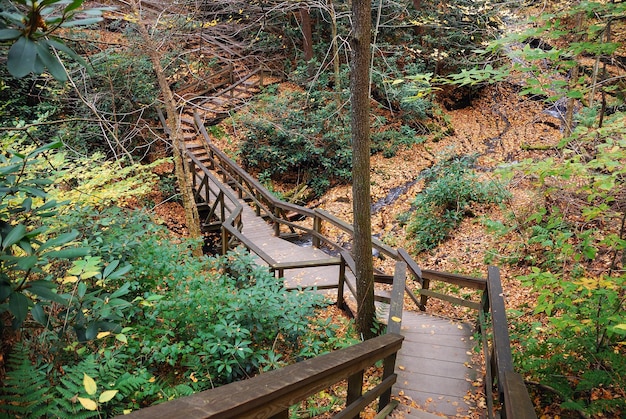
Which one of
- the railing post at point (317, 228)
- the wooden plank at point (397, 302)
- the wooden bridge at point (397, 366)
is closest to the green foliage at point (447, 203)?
the wooden bridge at point (397, 366)

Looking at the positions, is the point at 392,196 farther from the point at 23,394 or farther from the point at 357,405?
the point at 23,394

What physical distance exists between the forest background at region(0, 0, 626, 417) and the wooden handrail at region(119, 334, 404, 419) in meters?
0.38

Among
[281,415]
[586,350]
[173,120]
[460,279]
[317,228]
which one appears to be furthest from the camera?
[317,228]

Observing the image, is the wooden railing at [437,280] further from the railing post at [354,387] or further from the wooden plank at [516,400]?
the railing post at [354,387]

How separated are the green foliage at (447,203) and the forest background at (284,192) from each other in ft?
0.16

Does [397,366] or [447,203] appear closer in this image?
[397,366]

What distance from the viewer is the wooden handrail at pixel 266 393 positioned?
4.14 ft

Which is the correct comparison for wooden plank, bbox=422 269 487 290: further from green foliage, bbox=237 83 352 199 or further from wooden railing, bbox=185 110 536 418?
green foliage, bbox=237 83 352 199

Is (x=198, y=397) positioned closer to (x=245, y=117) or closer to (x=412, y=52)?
(x=245, y=117)

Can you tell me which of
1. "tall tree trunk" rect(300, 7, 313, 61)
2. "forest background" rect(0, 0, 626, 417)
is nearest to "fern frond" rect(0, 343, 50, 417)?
"forest background" rect(0, 0, 626, 417)

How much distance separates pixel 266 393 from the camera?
150 centimetres

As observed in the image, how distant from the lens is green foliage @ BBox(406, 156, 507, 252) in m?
10.1


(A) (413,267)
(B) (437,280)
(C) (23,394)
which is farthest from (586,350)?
(C) (23,394)

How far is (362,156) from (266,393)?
339 centimetres
